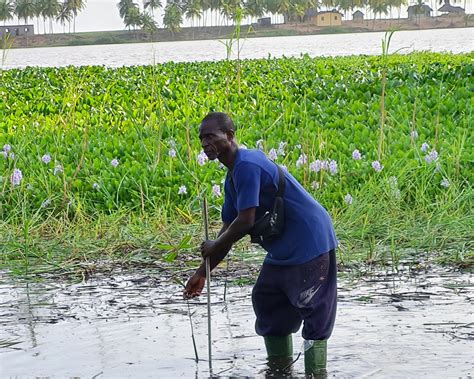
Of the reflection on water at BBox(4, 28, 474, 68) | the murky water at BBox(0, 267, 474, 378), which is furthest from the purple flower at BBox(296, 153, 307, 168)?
the reflection on water at BBox(4, 28, 474, 68)

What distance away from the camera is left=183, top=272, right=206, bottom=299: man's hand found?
13.8ft

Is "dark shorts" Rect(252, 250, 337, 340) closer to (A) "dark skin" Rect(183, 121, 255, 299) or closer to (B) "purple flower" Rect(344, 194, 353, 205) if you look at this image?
(A) "dark skin" Rect(183, 121, 255, 299)

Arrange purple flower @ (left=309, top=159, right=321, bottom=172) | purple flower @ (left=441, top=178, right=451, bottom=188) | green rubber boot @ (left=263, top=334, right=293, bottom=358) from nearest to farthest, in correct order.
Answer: green rubber boot @ (left=263, top=334, right=293, bottom=358) < purple flower @ (left=441, top=178, right=451, bottom=188) < purple flower @ (left=309, top=159, right=321, bottom=172)

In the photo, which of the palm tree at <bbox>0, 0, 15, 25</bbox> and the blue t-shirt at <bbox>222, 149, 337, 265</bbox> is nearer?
the blue t-shirt at <bbox>222, 149, 337, 265</bbox>

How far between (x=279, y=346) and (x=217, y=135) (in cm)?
105

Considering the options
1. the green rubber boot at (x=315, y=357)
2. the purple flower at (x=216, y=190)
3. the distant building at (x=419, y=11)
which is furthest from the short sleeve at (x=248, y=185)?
the distant building at (x=419, y=11)

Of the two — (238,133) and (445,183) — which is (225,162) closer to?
(445,183)

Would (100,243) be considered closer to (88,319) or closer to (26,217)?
(26,217)

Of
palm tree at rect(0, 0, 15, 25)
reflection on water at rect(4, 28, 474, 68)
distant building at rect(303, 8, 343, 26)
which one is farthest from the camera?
distant building at rect(303, 8, 343, 26)

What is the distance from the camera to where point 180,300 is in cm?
575

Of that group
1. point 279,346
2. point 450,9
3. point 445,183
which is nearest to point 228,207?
point 279,346

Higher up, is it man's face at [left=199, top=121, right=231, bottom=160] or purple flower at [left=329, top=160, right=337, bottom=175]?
man's face at [left=199, top=121, right=231, bottom=160]

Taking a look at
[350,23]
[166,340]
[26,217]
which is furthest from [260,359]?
[350,23]

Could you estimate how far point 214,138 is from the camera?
4.09 m
